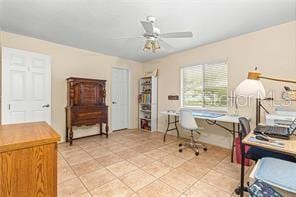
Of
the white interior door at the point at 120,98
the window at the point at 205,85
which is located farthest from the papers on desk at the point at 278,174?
the white interior door at the point at 120,98

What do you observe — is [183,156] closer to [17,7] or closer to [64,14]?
[64,14]

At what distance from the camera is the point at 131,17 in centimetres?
243

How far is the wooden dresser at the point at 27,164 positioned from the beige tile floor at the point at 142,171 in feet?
2.86

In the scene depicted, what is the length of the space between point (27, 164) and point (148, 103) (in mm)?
4110

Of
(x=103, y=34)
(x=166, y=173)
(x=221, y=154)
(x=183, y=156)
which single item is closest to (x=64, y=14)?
(x=103, y=34)

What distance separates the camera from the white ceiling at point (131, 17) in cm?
213

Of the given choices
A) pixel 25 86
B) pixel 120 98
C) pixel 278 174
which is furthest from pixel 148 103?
pixel 278 174

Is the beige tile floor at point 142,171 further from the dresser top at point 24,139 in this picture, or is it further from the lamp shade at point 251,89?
the lamp shade at point 251,89

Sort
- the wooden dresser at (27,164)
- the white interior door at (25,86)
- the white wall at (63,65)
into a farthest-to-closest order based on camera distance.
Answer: the white wall at (63,65), the white interior door at (25,86), the wooden dresser at (27,164)

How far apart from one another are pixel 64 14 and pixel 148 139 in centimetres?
320

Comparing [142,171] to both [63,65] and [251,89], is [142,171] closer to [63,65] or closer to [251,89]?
[251,89]

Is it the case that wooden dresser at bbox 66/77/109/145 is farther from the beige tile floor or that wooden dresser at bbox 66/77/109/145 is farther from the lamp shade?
the lamp shade

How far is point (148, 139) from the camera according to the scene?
4191mm

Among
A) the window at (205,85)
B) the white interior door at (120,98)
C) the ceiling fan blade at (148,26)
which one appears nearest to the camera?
the ceiling fan blade at (148,26)
